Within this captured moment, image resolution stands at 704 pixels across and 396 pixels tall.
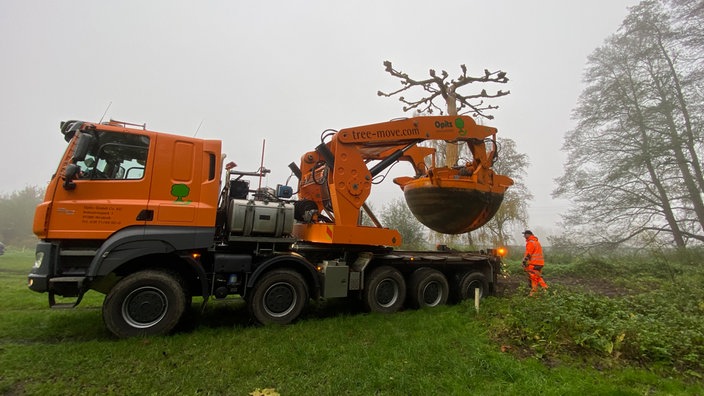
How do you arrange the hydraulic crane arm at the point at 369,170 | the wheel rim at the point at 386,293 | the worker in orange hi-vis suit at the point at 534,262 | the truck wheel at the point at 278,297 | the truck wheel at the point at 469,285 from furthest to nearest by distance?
the worker in orange hi-vis suit at the point at 534,262 < the truck wheel at the point at 469,285 < the wheel rim at the point at 386,293 < the hydraulic crane arm at the point at 369,170 < the truck wheel at the point at 278,297

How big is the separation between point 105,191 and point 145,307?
1.74 metres

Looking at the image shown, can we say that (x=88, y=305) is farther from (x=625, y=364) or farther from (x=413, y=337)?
(x=625, y=364)

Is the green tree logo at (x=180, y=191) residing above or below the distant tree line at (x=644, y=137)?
below

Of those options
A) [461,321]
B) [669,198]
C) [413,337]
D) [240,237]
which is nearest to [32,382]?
[240,237]

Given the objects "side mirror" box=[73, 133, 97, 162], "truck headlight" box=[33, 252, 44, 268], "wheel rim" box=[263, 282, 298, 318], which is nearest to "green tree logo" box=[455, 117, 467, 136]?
"wheel rim" box=[263, 282, 298, 318]

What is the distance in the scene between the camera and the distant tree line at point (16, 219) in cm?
3625

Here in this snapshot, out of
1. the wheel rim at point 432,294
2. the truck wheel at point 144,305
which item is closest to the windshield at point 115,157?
the truck wheel at point 144,305

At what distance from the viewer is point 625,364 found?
4.08 m

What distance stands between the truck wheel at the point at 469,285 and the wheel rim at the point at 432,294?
1.98 ft

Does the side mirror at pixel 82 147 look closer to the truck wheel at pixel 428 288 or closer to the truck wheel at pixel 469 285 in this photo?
the truck wheel at pixel 428 288

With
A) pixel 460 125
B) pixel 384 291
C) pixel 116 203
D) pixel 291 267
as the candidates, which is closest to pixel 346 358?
pixel 291 267

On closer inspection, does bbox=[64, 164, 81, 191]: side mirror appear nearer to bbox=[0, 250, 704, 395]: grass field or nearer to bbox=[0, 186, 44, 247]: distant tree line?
bbox=[0, 250, 704, 395]: grass field

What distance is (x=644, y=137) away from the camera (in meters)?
14.8

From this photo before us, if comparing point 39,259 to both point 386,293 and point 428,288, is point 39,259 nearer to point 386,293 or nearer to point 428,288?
point 386,293
